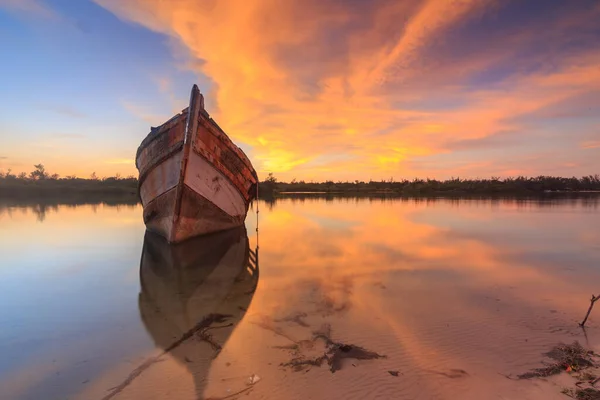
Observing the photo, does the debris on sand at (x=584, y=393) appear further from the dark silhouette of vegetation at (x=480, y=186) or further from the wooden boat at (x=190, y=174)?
the dark silhouette of vegetation at (x=480, y=186)

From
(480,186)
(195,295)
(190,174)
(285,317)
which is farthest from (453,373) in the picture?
(480,186)

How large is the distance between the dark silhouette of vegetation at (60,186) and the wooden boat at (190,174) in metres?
39.4

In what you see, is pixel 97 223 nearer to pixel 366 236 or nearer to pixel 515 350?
pixel 366 236

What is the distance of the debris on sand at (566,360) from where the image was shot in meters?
Answer: 3.39

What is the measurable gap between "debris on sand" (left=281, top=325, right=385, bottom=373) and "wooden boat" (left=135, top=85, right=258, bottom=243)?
7.35m

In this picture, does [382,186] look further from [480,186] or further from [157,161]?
[157,161]

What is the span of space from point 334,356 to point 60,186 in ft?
211

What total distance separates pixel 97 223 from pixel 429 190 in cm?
5479

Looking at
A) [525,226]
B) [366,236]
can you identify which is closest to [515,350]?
[366,236]

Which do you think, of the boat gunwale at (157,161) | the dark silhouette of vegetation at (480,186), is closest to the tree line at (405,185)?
the dark silhouette of vegetation at (480,186)

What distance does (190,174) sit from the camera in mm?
10266

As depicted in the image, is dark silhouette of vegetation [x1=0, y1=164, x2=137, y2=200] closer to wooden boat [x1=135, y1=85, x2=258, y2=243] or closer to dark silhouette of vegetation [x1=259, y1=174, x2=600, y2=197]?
dark silhouette of vegetation [x1=259, y1=174, x2=600, y2=197]

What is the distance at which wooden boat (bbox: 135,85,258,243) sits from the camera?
10.2 m

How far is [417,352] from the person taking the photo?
12.6 ft
